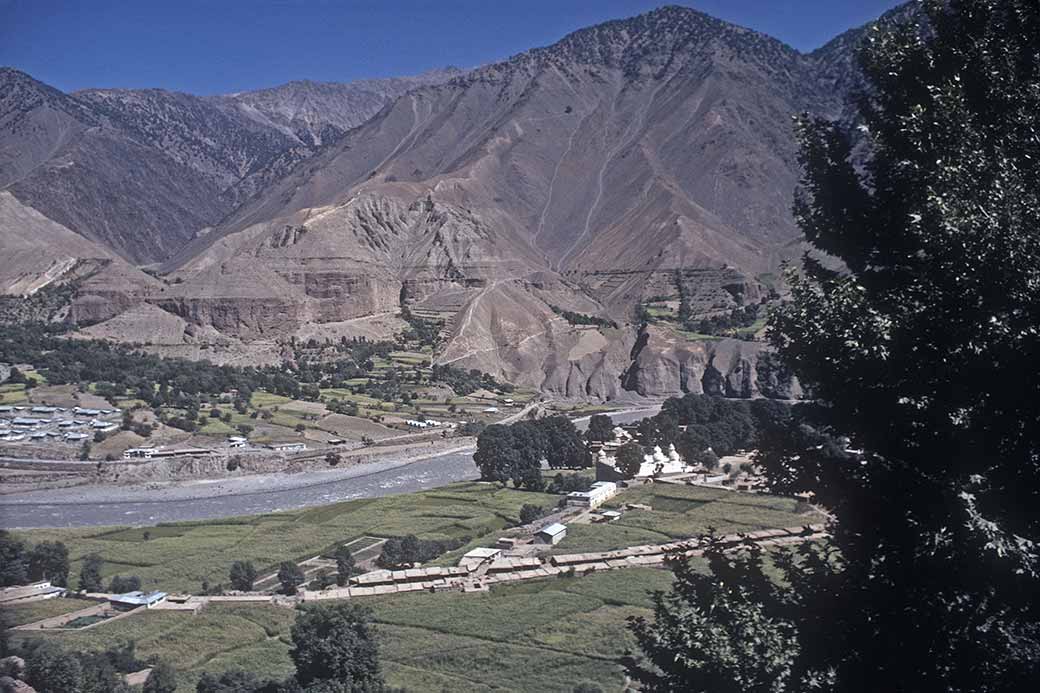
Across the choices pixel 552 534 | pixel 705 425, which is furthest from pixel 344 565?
pixel 705 425

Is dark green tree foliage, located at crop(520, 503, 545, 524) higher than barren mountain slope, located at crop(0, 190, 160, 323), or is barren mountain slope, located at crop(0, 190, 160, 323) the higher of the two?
barren mountain slope, located at crop(0, 190, 160, 323)

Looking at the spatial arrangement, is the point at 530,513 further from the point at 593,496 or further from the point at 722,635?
the point at 722,635

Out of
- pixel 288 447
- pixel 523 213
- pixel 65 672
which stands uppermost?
pixel 523 213

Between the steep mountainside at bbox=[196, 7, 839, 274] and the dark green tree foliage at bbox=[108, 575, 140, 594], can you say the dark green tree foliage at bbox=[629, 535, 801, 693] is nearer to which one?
the dark green tree foliage at bbox=[108, 575, 140, 594]

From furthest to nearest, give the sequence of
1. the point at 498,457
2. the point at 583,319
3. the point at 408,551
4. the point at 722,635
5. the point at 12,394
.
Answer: the point at 583,319
the point at 12,394
the point at 498,457
the point at 408,551
the point at 722,635

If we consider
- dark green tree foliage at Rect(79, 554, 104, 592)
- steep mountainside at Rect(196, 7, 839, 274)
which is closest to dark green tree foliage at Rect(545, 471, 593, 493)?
dark green tree foliage at Rect(79, 554, 104, 592)

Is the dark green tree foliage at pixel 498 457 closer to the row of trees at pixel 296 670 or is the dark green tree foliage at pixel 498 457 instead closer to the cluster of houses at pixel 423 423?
the cluster of houses at pixel 423 423

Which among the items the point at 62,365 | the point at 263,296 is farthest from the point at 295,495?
the point at 263,296

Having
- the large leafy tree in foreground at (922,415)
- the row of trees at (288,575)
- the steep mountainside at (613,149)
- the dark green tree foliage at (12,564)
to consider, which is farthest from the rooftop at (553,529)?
the steep mountainside at (613,149)
